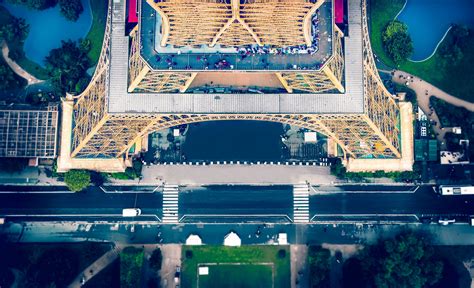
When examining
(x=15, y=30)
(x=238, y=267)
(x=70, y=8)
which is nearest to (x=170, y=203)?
(x=238, y=267)

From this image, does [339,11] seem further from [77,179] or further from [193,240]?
[77,179]

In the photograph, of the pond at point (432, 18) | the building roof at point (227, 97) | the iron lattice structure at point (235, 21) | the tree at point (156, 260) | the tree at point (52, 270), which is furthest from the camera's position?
the pond at point (432, 18)

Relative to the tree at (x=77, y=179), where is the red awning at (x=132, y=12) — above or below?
above

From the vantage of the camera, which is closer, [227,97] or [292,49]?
[292,49]

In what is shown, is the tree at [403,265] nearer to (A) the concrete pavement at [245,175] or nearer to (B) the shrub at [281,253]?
(B) the shrub at [281,253]

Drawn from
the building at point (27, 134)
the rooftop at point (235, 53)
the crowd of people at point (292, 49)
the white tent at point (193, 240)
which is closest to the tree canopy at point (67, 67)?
the building at point (27, 134)

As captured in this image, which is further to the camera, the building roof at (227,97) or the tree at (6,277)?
the tree at (6,277)

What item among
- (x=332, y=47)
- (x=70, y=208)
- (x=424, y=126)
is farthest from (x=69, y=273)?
(x=424, y=126)
